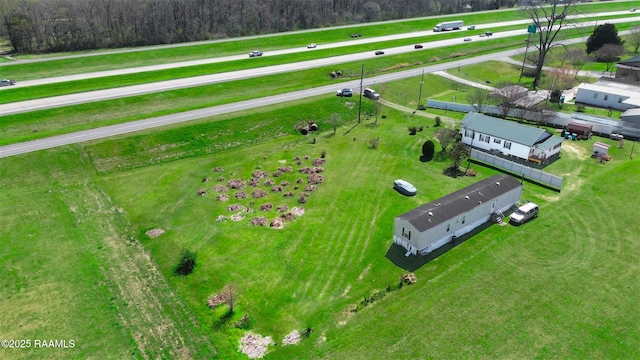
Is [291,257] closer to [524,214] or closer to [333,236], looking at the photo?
[333,236]

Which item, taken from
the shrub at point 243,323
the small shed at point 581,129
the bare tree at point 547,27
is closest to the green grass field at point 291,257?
the shrub at point 243,323

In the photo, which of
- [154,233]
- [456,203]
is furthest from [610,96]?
[154,233]

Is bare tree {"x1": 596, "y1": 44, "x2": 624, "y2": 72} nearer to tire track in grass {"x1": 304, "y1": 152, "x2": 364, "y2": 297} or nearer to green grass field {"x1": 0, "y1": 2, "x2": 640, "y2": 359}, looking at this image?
green grass field {"x1": 0, "y1": 2, "x2": 640, "y2": 359}

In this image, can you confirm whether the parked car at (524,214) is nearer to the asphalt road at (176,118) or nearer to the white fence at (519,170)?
the white fence at (519,170)

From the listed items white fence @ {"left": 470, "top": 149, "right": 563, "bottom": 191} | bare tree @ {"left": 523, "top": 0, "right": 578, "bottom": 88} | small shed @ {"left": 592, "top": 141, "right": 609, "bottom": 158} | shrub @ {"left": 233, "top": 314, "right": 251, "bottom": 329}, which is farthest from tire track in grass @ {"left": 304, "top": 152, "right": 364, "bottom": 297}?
bare tree @ {"left": 523, "top": 0, "right": 578, "bottom": 88}

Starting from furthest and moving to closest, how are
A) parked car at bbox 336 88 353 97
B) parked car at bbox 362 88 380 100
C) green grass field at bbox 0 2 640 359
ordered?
1. parked car at bbox 362 88 380 100
2. parked car at bbox 336 88 353 97
3. green grass field at bbox 0 2 640 359

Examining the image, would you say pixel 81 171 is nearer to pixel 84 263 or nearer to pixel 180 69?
pixel 84 263
